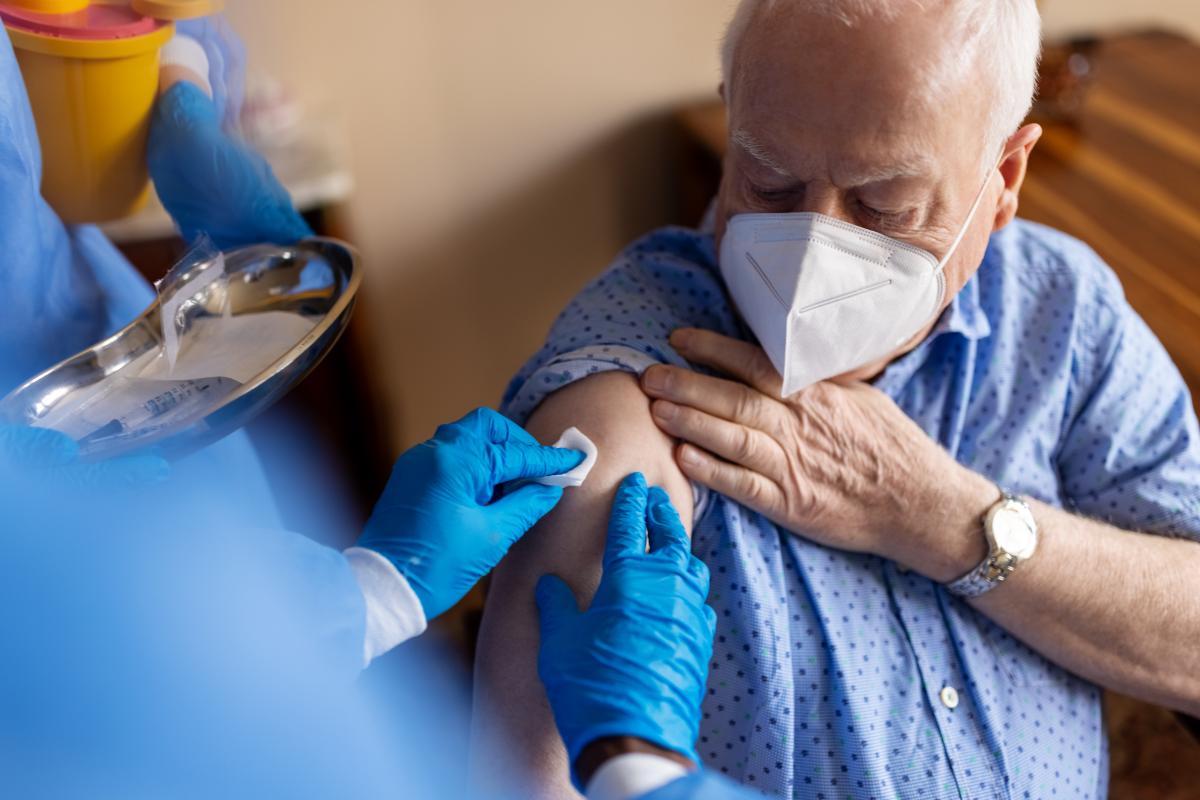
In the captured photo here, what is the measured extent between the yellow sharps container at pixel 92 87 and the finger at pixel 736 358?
0.69 meters

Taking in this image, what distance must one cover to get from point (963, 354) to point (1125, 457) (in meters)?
0.24

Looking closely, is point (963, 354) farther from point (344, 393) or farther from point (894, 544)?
point (344, 393)

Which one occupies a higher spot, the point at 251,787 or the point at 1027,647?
the point at 251,787

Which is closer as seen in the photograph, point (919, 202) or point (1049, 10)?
point (919, 202)

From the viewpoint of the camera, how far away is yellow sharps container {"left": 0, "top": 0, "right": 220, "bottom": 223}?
1062 mm

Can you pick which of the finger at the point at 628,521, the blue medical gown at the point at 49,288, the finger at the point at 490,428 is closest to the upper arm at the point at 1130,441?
the finger at the point at 628,521

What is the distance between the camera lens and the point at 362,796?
859mm

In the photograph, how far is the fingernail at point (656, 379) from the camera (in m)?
1.11

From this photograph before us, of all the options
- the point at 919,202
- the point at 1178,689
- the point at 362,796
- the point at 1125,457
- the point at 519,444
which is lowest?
the point at 1178,689

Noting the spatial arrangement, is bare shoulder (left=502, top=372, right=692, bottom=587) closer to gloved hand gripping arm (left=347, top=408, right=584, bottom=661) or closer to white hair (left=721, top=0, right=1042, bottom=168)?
gloved hand gripping arm (left=347, top=408, right=584, bottom=661)

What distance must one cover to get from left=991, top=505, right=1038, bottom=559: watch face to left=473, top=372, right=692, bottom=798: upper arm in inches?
14.0

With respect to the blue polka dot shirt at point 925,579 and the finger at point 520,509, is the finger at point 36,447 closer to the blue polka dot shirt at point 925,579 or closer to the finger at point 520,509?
the finger at point 520,509

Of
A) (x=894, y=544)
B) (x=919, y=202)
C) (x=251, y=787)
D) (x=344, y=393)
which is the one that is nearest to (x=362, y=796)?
(x=251, y=787)

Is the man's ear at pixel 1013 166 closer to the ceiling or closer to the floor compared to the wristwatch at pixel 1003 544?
closer to the ceiling
